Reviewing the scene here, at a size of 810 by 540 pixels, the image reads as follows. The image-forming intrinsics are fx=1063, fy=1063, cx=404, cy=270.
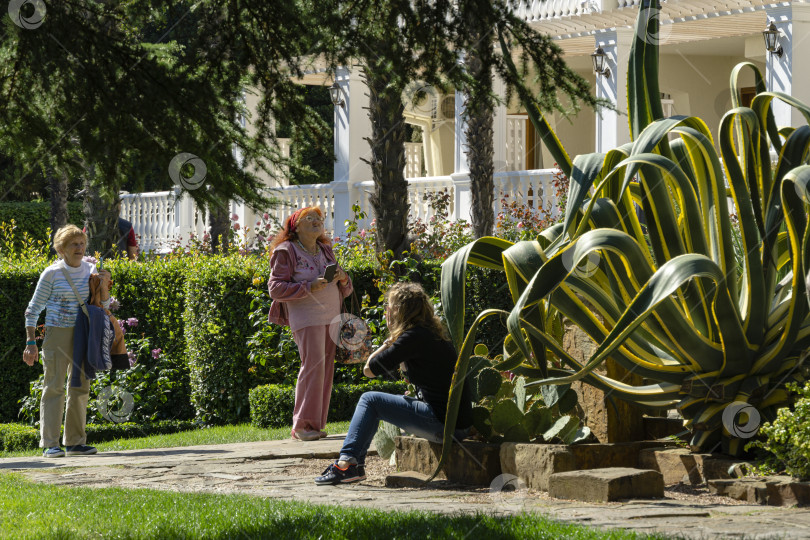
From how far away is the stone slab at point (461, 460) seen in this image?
5777mm

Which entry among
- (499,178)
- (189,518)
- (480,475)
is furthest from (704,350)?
(499,178)

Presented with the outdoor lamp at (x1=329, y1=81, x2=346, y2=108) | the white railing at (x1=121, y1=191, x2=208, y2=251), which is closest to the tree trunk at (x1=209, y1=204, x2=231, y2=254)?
the outdoor lamp at (x1=329, y1=81, x2=346, y2=108)

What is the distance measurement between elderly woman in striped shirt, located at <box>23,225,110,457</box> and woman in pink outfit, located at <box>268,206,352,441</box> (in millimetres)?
1394

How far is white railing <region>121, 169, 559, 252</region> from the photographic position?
51.8 feet

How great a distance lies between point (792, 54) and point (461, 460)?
997cm

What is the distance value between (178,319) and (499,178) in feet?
20.7

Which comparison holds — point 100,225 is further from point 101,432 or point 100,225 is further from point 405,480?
point 405,480

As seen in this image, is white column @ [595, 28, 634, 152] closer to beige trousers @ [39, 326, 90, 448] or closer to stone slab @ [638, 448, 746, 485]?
beige trousers @ [39, 326, 90, 448]

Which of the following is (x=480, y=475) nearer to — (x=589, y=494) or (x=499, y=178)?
(x=589, y=494)

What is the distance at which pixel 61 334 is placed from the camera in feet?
26.2

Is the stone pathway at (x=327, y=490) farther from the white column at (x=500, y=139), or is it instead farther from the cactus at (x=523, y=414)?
the white column at (x=500, y=139)

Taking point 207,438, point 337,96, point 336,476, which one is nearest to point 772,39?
point 337,96

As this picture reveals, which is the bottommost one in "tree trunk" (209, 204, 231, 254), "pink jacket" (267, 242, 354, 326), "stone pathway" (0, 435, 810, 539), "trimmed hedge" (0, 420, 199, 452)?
"trimmed hedge" (0, 420, 199, 452)

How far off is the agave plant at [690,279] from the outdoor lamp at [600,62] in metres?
9.40
